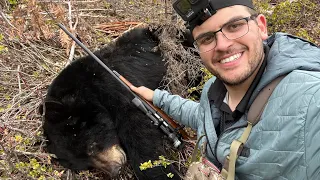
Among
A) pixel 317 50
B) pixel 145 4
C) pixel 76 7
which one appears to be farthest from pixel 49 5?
pixel 317 50

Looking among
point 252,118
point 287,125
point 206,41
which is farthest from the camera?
→ point 206,41

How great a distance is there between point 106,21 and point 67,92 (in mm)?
2393

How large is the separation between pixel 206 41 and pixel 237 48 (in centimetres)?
24

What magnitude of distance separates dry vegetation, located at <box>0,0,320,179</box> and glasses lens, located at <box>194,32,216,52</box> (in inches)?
69.5

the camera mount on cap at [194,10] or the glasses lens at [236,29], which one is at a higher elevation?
the camera mount on cap at [194,10]

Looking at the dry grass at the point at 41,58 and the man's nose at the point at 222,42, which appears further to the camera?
the dry grass at the point at 41,58

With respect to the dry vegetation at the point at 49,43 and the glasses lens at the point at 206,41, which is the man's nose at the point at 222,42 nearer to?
the glasses lens at the point at 206,41

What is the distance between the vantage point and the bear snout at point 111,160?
3955 mm

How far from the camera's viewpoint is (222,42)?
2316 mm

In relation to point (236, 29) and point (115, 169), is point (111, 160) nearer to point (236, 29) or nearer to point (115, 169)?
point (115, 169)

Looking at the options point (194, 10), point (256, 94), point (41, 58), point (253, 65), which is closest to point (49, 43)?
point (41, 58)

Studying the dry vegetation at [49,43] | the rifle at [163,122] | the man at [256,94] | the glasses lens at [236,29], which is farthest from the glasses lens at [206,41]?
the dry vegetation at [49,43]

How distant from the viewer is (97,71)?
13.8 feet

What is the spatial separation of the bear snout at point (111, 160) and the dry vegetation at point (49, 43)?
0.17 m
